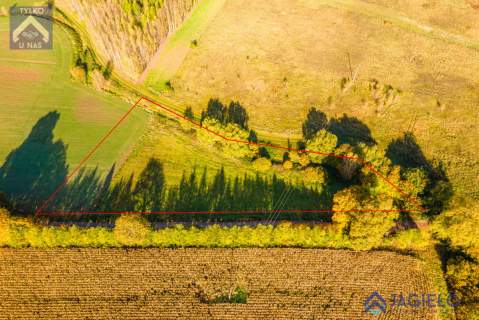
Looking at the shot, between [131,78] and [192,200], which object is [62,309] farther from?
[131,78]

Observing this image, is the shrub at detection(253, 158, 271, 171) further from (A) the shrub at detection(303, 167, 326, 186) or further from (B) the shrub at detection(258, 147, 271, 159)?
(A) the shrub at detection(303, 167, 326, 186)

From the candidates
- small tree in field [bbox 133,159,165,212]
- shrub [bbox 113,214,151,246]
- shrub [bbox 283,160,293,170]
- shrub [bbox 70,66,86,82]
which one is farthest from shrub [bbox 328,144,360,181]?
shrub [bbox 70,66,86,82]

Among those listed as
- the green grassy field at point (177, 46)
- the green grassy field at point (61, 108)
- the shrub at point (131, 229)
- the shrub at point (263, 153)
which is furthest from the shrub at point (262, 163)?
the green grassy field at point (177, 46)

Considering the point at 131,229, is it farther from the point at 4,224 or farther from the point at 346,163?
the point at 346,163

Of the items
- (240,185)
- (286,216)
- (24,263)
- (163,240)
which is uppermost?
(240,185)

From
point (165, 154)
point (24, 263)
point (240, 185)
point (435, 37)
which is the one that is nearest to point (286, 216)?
point (240, 185)

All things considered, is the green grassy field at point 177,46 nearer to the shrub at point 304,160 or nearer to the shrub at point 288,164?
the shrub at point 288,164
